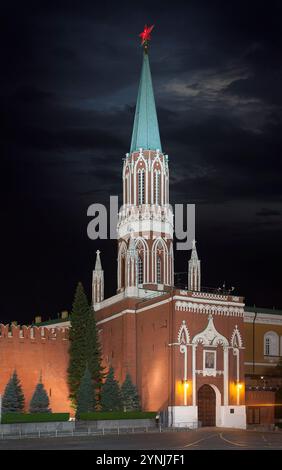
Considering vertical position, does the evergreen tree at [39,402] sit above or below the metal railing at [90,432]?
above

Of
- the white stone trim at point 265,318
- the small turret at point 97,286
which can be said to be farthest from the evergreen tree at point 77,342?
the white stone trim at point 265,318

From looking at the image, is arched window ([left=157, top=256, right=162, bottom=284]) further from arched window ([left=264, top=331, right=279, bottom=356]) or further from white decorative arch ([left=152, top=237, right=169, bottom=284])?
arched window ([left=264, top=331, right=279, bottom=356])

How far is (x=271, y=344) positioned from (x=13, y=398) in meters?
30.4

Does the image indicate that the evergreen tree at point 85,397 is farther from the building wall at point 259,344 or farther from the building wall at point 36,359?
the building wall at point 259,344

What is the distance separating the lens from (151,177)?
255 ft

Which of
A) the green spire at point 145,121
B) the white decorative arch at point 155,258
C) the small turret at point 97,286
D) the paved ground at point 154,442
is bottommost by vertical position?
the paved ground at point 154,442

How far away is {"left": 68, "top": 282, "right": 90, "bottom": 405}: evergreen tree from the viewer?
72312 mm

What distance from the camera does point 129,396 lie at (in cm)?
6706

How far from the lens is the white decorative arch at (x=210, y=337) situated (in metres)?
67.5

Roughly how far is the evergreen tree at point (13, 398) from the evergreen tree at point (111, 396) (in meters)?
6.51

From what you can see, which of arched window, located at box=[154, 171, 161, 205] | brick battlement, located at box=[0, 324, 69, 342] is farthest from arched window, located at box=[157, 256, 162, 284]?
brick battlement, located at box=[0, 324, 69, 342]

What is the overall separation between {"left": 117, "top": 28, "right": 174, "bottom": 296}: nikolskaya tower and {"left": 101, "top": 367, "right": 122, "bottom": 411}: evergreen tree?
37.7ft

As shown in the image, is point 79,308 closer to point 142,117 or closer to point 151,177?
point 151,177
